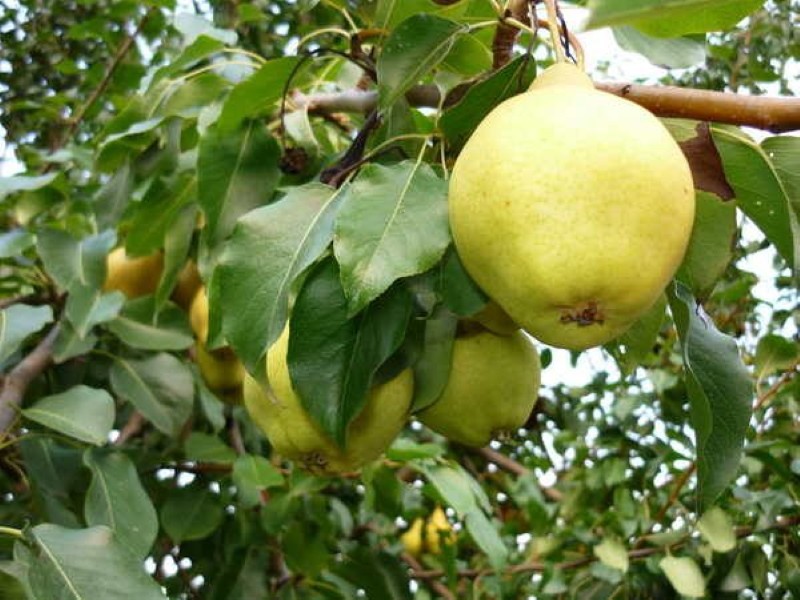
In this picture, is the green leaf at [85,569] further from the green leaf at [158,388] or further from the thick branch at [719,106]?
the thick branch at [719,106]

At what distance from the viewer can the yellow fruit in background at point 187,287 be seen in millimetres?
1713

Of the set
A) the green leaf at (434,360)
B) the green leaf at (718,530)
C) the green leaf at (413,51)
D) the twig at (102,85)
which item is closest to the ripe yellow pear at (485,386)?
the green leaf at (434,360)

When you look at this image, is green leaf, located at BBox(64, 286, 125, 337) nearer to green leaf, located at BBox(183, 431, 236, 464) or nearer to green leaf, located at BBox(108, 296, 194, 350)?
green leaf, located at BBox(108, 296, 194, 350)

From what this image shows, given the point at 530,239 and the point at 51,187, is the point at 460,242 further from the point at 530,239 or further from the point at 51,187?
the point at 51,187

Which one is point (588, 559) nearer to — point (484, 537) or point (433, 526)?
point (484, 537)

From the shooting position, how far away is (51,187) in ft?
6.02

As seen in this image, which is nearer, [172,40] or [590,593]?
[590,593]

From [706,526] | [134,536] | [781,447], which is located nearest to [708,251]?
[134,536]

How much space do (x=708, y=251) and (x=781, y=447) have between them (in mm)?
1006

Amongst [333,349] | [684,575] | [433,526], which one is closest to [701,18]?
[333,349]

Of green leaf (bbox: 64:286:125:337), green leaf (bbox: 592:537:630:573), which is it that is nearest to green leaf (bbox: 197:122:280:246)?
green leaf (bbox: 64:286:125:337)

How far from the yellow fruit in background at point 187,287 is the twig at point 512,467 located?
0.94 meters

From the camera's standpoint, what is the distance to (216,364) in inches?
61.6

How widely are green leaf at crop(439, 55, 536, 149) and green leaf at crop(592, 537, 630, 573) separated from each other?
1018 millimetres
